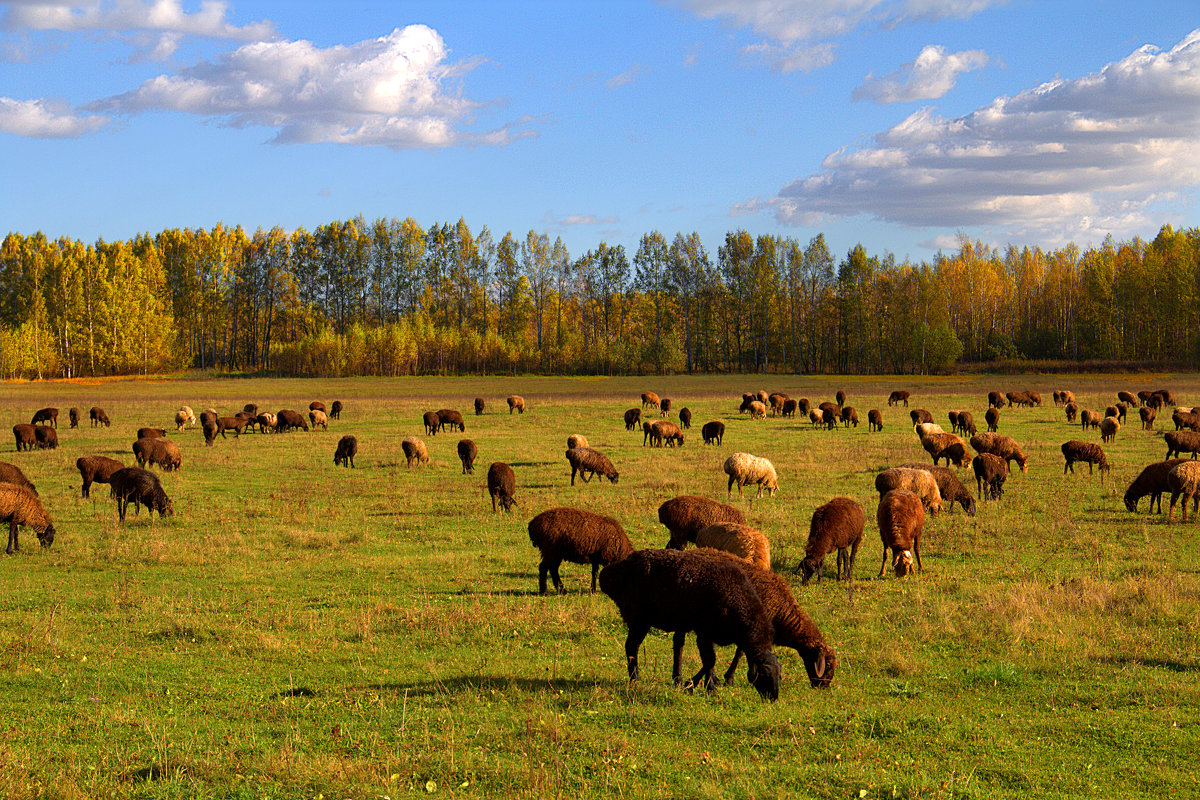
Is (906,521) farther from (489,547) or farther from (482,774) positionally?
(482,774)

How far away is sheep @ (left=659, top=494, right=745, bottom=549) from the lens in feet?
46.0

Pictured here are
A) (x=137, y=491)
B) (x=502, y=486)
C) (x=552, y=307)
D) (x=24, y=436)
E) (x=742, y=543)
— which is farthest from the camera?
(x=552, y=307)

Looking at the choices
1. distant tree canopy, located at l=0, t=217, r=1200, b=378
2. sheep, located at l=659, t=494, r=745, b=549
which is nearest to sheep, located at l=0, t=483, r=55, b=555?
sheep, located at l=659, t=494, r=745, b=549


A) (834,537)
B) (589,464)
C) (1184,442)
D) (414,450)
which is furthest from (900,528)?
(414,450)

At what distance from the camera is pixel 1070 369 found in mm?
89375

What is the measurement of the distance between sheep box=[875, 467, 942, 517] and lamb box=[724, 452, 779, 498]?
14.2 ft

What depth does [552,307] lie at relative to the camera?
395 feet

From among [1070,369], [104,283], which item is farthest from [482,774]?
[104,283]

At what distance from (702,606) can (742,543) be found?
402cm

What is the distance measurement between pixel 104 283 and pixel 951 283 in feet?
333

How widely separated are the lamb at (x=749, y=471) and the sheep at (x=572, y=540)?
9.35 metres

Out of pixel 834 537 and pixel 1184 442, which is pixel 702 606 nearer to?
pixel 834 537

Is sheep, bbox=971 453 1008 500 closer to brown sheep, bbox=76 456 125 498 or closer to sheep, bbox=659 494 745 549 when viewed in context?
sheep, bbox=659 494 745 549

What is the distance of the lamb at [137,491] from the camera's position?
1889 cm
